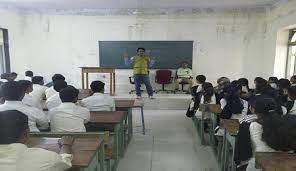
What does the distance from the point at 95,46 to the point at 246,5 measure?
4.99m

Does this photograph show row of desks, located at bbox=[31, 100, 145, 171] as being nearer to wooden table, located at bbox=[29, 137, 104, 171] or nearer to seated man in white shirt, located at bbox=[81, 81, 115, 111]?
wooden table, located at bbox=[29, 137, 104, 171]

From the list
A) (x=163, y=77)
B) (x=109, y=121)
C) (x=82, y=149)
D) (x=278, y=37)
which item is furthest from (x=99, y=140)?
(x=278, y=37)

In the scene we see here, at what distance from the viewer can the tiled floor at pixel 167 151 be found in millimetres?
3299

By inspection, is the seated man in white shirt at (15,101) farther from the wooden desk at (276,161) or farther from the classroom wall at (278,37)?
the classroom wall at (278,37)

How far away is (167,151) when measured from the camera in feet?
12.6

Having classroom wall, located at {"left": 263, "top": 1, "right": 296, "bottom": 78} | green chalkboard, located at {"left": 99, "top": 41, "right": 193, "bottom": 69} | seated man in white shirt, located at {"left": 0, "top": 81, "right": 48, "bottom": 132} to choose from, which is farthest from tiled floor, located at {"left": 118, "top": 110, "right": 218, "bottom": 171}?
classroom wall, located at {"left": 263, "top": 1, "right": 296, "bottom": 78}

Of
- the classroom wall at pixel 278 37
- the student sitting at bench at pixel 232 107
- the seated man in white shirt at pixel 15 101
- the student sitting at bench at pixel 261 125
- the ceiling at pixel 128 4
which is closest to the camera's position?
the student sitting at bench at pixel 261 125

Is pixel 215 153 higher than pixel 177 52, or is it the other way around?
pixel 177 52

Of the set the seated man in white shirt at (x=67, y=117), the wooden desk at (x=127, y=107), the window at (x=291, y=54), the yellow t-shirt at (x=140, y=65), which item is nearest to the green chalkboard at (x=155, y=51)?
the yellow t-shirt at (x=140, y=65)

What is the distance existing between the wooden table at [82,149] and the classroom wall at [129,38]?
6.54 meters

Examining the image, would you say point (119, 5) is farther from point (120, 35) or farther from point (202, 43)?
point (202, 43)

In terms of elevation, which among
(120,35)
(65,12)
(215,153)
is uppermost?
(65,12)

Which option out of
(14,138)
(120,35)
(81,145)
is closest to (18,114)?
(14,138)

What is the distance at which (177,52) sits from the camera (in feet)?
27.7
